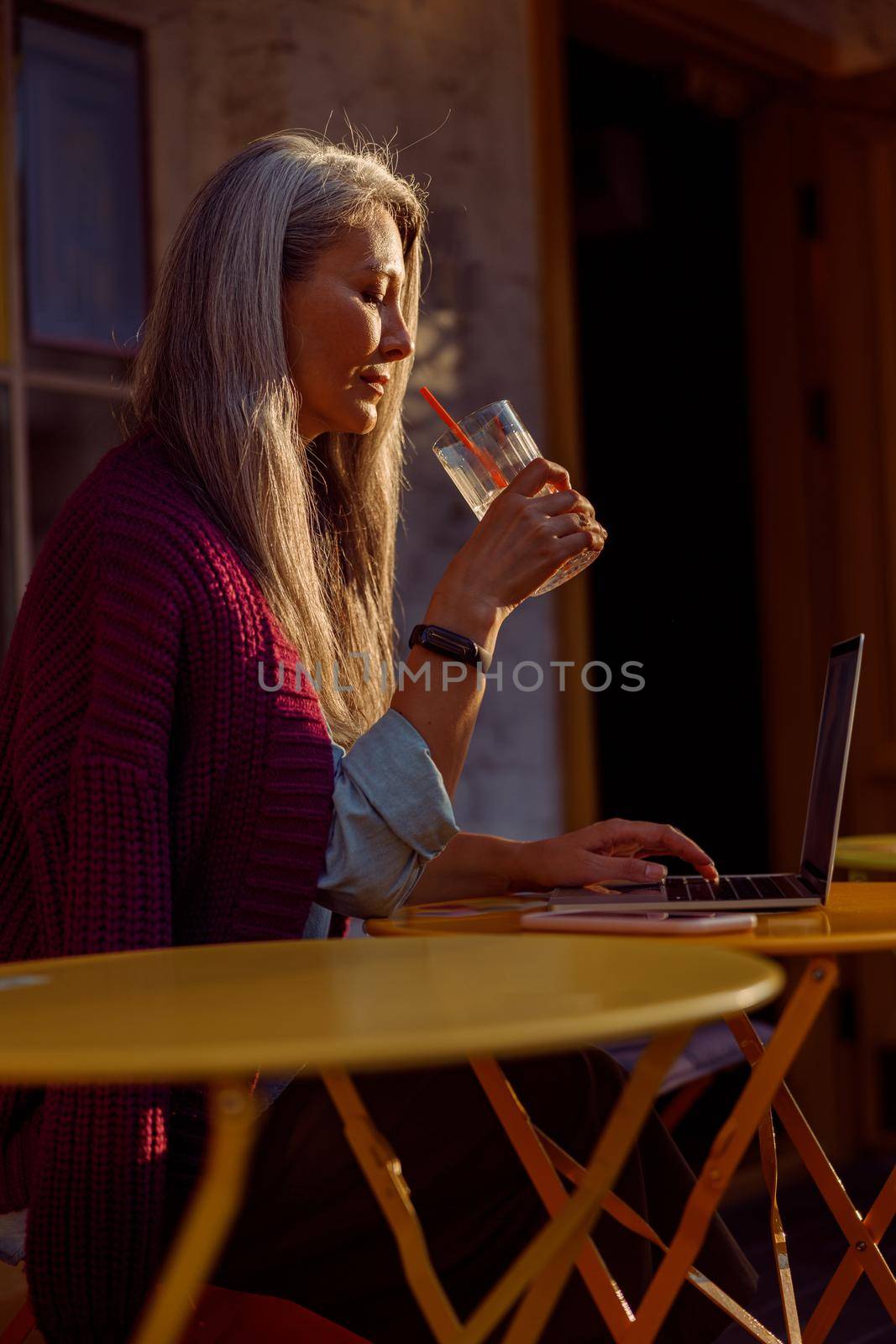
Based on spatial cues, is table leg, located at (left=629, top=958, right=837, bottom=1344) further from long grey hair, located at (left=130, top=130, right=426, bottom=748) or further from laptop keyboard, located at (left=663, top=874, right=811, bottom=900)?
long grey hair, located at (left=130, top=130, right=426, bottom=748)

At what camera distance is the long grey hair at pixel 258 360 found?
1.69 m

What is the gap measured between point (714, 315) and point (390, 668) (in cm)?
310

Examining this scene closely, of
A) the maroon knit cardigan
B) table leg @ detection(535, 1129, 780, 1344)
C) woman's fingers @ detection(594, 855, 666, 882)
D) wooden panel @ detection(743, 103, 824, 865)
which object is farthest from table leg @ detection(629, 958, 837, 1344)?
wooden panel @ detection(743, 103, 824, 865)

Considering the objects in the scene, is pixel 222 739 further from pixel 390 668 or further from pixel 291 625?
pixel 390 668

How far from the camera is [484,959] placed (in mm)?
1121

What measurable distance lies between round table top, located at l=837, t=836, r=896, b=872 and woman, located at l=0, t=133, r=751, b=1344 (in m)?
0.37

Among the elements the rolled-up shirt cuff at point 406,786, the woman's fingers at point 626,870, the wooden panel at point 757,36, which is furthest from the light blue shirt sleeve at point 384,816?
the wooden panel at point 757,36

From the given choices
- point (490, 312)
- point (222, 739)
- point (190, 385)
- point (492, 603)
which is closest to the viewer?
point (222, 739)

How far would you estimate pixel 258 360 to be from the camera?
1746 mm

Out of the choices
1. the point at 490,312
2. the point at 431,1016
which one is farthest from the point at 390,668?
the point at 490,312

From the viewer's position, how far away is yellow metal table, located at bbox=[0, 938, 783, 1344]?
2.63 feet

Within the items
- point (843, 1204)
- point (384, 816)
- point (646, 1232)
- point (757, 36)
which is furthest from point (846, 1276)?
point (757, 36)

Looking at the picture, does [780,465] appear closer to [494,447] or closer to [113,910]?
[494,447]

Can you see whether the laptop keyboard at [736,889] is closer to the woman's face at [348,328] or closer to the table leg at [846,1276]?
the table leg at [846,1276]
